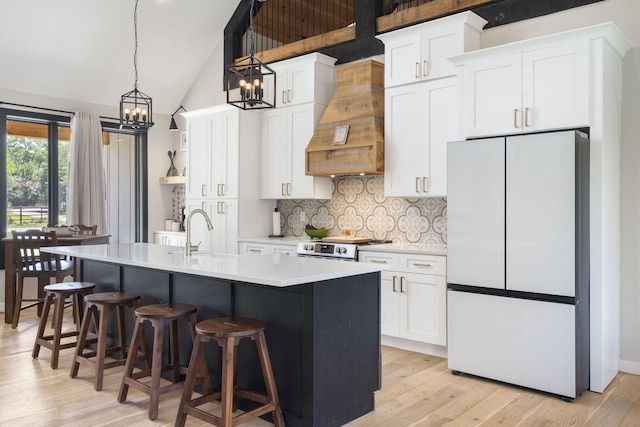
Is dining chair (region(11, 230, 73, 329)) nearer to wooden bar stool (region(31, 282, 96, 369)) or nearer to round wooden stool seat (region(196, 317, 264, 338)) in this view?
wooden bar stool (region(31, 282, 96, 369))

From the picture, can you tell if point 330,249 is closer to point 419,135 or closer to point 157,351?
point 419,135

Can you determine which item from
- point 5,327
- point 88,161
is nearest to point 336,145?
point 88,161

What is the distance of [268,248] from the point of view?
5.48 m

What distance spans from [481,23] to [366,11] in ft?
4.04

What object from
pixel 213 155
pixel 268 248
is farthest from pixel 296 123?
pixel 268 248

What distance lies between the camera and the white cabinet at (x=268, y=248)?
524 cm

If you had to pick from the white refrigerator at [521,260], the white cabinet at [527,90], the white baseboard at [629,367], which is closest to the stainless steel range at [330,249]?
the white refrigerator at [521,260]

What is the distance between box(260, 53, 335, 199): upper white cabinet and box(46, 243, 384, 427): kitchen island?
7.12 feet

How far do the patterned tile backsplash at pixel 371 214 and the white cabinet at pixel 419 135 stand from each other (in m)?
0.35

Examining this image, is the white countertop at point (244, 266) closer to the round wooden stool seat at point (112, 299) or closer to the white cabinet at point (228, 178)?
the round wooden stool seat at point (112, 299)

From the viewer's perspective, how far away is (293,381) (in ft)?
9.27

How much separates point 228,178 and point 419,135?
232 centimetres

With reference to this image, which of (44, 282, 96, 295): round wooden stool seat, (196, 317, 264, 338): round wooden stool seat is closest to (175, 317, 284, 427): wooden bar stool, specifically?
(196, 317, 264, 338): round wooden stool seat

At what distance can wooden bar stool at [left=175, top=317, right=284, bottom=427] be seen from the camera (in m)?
2.61
